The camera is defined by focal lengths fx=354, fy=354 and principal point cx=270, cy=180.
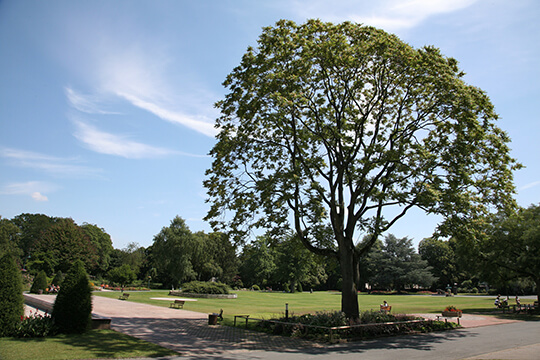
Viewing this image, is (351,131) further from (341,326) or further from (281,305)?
(281,305)

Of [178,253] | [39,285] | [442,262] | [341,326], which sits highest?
[178,253]

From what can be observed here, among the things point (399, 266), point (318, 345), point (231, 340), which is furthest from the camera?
point (399, 266)

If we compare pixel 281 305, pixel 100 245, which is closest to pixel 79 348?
pixel 281 305

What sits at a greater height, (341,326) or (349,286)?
(349,286)

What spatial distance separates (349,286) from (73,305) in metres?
12.7

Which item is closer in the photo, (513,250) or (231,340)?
(231,340)

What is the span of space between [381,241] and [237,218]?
70.4 meters

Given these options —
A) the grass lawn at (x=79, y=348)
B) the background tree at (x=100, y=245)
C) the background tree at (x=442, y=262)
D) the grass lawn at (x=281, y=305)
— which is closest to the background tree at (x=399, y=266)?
the background tree at (x=442, y=262)

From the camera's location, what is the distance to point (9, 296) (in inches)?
493

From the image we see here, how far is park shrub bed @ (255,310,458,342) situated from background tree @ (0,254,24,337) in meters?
10.9

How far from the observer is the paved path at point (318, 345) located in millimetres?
12492

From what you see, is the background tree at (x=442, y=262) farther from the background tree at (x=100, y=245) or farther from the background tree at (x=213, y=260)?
the background tree at (x=100, y=245)

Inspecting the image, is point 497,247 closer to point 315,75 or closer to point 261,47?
point 315,75

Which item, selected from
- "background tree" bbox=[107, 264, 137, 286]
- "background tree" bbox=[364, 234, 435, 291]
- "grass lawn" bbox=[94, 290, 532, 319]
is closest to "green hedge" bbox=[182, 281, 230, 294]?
"grass lawn" bbox=[94, 290, 532, 319]
